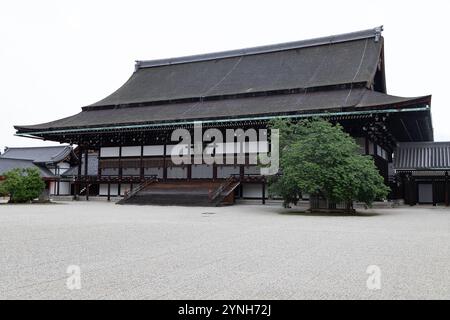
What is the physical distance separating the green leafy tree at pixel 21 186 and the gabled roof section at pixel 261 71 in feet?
28.2

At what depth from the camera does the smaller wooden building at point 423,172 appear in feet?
78.8

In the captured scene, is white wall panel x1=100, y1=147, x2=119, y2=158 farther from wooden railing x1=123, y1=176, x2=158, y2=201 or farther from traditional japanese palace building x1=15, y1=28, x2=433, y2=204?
wooden railing x1=123, y1=176, x2=158, y2=201

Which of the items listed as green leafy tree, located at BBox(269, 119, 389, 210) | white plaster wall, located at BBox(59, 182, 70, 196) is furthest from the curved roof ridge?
green leafy tree, located at BBox(269, 119, 389, 210)

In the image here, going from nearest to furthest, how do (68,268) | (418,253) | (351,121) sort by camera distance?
(68,268), (418,253), (351,121)

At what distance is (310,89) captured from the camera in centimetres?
2523

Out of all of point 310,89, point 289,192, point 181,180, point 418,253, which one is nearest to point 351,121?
point 310,89

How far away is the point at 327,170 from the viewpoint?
53.6 ft

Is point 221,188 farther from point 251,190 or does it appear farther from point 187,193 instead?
point 251,190

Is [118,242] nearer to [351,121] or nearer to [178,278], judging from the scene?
[178,278]

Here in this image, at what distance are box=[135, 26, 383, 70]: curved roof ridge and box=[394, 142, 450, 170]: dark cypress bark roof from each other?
25.4ft

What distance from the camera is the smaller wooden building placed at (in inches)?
945

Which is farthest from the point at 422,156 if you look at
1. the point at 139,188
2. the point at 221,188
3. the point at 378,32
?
the point at 139,188

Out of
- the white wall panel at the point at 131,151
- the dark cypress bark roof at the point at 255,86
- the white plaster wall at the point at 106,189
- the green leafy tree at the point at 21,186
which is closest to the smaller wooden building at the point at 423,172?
the dark cypress bark roof at the point at 255,86
